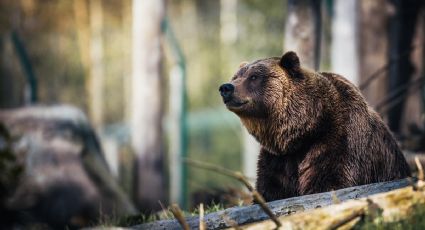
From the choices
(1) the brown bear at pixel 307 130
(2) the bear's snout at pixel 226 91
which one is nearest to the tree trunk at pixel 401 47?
(1) the brown bear at pixel 307 130

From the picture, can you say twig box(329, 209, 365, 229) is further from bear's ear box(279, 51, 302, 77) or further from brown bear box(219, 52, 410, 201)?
bear's ear box(279, 51, 302, 77)

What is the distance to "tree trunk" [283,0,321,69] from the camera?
25.4 feet

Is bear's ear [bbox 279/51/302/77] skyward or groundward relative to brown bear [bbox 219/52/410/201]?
skyward

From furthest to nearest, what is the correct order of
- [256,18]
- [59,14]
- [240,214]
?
1. [59,14]
2. [256,18]
3. [240,214]

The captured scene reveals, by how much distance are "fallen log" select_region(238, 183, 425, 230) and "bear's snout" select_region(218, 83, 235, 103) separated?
1.55 metres

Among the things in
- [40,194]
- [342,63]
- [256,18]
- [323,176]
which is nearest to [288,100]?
[323,176]

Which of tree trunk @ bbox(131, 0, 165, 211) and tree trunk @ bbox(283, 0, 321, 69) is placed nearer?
tree trunk @ bbox(283, 0, 321, 69)

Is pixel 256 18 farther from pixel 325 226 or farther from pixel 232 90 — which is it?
pixel 325 226

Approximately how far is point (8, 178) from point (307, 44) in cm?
485

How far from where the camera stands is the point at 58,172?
10469 mm

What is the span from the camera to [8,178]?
407 inches

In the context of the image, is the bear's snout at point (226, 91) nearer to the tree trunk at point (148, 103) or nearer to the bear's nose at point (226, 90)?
the bear's nose at point (226, 90)

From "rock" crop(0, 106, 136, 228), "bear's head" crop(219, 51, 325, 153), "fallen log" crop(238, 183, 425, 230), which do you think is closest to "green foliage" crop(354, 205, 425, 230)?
"fallen log" crop(238, 183, 425, 230)

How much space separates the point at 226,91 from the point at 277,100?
0.40 m
